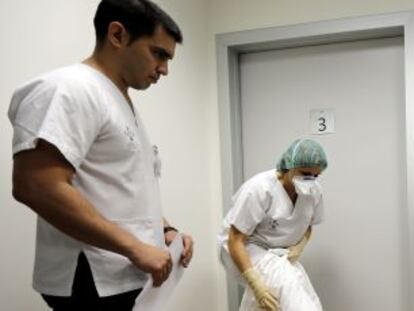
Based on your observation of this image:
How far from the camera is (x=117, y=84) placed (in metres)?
1.01

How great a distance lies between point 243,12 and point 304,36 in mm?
345

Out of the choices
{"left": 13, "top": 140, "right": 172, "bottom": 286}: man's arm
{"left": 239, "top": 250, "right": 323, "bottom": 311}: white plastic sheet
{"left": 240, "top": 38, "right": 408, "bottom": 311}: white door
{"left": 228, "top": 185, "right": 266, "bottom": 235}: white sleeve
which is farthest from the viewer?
{"left": 240, "top": 38, "right": 408, "bottom": 311}: white door

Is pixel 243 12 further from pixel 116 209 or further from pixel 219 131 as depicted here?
pixel 116 209

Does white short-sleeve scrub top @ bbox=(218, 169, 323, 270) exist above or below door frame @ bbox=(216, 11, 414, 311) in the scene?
below

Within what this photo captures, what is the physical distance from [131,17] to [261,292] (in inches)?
46.3

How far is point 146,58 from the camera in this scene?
989mm

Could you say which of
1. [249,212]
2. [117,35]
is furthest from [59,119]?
[249,212]

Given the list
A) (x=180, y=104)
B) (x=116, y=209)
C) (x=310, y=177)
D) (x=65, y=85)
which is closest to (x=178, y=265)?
(x=116, y=209)

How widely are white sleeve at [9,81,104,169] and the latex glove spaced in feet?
3.66

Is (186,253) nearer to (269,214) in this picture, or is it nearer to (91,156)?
(91,156)

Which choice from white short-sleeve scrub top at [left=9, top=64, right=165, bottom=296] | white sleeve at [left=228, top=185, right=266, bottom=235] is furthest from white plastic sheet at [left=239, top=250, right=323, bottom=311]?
white short-sleeve scrub top at [left=9, top=64, right=165, bottom=296]

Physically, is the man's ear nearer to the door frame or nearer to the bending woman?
the bending woman

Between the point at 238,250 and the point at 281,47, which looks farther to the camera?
the point at 281,47

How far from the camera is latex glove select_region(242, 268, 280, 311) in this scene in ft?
5.85
